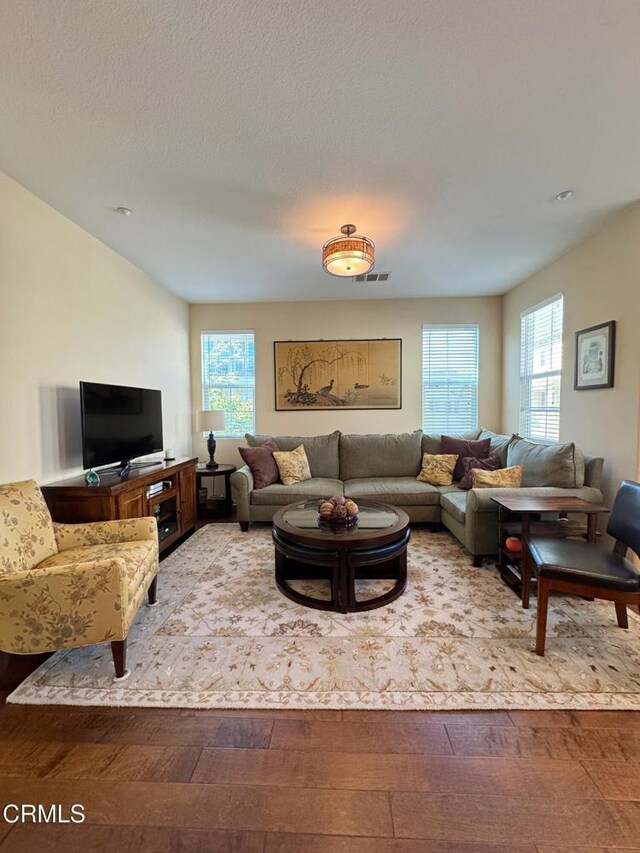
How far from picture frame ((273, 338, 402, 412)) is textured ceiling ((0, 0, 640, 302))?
1.86 m

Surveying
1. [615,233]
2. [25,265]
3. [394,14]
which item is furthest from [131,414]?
[615,233]

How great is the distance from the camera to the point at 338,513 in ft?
8.34

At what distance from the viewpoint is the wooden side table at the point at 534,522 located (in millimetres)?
2426

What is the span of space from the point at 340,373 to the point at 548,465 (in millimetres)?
2669

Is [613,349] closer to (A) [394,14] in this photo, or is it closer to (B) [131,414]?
(A) [394,14]

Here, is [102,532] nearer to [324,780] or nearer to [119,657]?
[119,657]

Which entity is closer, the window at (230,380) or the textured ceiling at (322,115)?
the textured ceiling at (322,115)

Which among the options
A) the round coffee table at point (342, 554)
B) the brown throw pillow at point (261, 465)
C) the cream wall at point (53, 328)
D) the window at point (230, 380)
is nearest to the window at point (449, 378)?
the brown throw pillow at point (261, 465)

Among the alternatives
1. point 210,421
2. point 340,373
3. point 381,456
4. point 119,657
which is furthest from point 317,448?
point 119,657

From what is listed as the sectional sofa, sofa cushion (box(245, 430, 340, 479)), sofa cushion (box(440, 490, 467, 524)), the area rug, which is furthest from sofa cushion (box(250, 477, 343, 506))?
the area rug

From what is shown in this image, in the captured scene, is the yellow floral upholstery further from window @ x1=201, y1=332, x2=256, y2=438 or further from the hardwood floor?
window @ x1=201, y1=332, x2=256, y2=438

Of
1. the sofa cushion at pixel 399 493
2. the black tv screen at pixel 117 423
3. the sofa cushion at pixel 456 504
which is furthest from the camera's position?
the sofa cushion at pixel 399 493

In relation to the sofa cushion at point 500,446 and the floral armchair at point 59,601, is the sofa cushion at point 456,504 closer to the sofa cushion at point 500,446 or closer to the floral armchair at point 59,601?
the sofa cushion at point 500,446

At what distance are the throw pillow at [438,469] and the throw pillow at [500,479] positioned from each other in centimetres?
69
